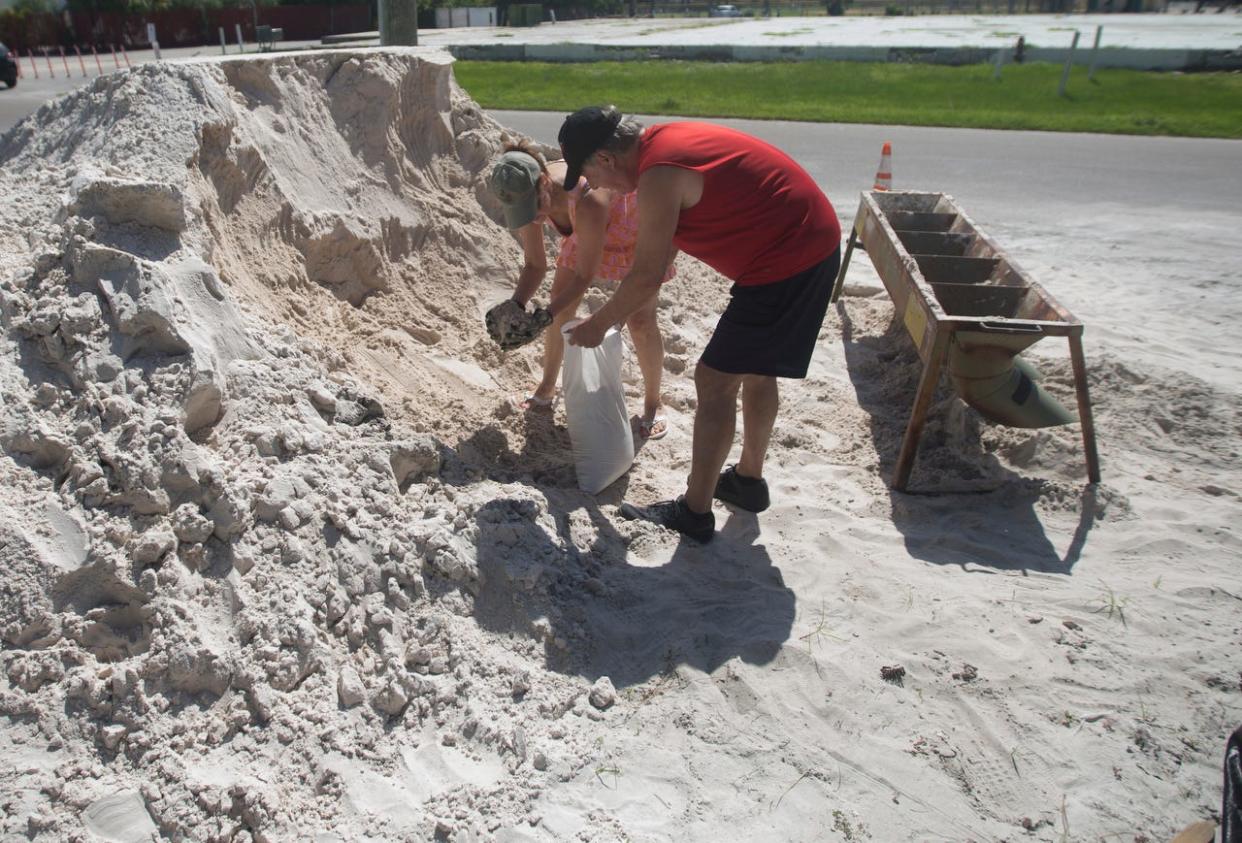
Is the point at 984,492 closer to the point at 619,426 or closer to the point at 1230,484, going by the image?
the point at 1230,484

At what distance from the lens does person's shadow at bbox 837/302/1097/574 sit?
3.57m

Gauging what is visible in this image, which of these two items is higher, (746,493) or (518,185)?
(518,185)

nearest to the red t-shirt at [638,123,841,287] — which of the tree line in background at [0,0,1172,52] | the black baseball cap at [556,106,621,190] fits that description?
the black baseball cap at [556,106,621,190]

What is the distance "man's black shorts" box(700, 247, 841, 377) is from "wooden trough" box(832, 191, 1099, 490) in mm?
754

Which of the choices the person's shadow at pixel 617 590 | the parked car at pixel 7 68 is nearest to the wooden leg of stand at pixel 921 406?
the person's shadow at pixel 617 590

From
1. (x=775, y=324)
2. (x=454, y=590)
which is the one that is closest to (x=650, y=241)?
(x=775, y=324)

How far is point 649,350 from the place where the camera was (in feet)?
13.8

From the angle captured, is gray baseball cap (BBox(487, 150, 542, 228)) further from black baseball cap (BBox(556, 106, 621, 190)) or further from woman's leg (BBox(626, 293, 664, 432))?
woman's leg (BBox(626, 293, 664, 432))

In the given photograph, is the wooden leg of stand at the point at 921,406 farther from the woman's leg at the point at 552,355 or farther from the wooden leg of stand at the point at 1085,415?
the woman's leg at the point at 552,355

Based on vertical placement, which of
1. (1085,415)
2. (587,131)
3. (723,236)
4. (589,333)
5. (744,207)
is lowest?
(1085,415)

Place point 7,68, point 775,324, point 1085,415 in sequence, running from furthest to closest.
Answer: point 7,68
point 1085,415
point 775,324

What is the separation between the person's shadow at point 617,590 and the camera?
2.96m

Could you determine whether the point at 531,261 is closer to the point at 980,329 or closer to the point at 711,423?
the point at 711,423

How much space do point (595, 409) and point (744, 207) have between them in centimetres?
112
